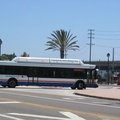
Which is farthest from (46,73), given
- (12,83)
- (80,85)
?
(80,85)

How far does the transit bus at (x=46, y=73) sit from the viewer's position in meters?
35.0

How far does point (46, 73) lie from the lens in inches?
1409

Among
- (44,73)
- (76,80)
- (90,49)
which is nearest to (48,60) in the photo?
(44,73)

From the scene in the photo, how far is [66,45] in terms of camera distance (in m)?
62.6

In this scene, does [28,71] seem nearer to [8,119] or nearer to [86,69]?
[86,69]

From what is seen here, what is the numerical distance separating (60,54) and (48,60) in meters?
25.5

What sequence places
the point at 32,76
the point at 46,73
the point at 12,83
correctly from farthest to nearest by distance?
the point at 46,73 < the point at 32,76 < the point at 12,83

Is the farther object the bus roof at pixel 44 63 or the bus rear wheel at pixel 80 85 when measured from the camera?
the bus rear wheel at pixel 80 85

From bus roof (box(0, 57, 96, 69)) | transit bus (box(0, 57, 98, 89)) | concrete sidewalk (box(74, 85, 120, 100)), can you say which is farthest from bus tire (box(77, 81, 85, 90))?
concrete sidewalk (box(74, 85, 120, 100))

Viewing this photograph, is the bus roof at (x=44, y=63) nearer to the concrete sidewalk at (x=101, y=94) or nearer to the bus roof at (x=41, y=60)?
the bus roof at (x=41, y=60)

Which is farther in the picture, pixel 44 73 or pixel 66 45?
pixel 66 45

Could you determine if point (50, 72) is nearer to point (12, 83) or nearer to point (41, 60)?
point (41, 60)

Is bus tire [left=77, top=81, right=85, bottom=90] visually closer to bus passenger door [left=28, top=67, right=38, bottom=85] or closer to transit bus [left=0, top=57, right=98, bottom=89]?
transit bus [left=0, top=57, right=98, bottom=89]

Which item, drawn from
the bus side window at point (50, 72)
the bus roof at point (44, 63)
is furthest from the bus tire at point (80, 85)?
the bus side window at point (50, 72)
